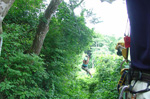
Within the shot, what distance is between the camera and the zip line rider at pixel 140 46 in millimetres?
1133

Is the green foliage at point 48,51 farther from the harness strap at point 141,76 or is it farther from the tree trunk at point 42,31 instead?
the harness strap at point 141,76

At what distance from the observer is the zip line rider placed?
113 cm

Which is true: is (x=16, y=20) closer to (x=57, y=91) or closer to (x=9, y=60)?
(x=9, y=60)

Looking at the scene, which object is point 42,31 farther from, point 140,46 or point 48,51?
point 140,46

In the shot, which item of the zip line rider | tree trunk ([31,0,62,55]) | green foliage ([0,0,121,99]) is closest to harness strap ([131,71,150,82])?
the zip line rider

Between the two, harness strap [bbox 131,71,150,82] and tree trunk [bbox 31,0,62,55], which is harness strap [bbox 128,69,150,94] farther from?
tree trunk [bbox 31,0,62,55]

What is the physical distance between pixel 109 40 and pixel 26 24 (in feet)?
102

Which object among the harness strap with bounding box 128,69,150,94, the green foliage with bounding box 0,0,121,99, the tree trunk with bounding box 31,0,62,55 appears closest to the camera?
the harness strap with bounding box 128,69,150,94

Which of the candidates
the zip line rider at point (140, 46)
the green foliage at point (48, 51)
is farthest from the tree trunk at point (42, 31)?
the zip line rider at point (140, 46)

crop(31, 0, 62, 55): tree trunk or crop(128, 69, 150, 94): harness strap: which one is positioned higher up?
crop(31, 0, 62, 55): tree trunk

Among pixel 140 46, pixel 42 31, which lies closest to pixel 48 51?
pixel 42 31

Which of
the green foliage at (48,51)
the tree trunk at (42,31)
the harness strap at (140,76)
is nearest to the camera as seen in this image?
the harness strap at (140,76)

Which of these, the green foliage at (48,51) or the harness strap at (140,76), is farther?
the green foliage at (48,51)

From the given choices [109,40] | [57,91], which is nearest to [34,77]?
[57,91]
